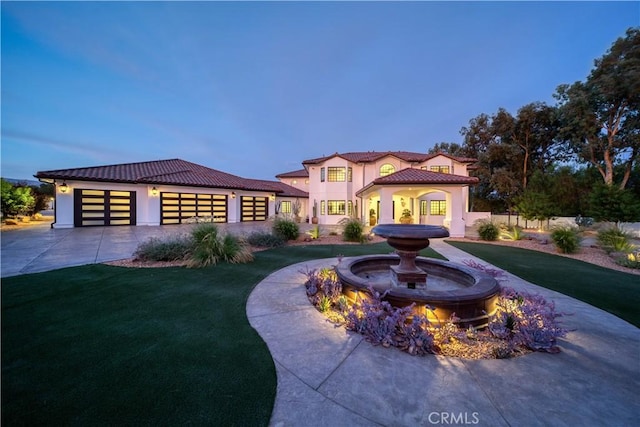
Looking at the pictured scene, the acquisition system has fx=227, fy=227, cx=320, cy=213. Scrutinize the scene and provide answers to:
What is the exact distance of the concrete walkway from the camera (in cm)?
192

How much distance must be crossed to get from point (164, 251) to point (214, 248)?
156 centimetres

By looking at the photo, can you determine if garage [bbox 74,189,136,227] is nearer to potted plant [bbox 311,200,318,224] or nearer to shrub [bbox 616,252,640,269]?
potted plant [bbox 311,200,318,224]

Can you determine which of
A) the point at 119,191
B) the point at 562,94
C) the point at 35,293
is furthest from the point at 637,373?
the point at 562,94

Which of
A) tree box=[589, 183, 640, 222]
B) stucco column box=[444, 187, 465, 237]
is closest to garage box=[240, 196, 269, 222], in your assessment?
stucco column box=[444, 187, 465, 237]

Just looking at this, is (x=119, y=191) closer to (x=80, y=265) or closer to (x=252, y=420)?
(x=80, y=265)

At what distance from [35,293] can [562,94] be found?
33.6 metres

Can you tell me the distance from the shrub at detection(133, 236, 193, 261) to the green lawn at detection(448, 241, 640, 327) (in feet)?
32.7

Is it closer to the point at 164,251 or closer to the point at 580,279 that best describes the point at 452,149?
the point at 580,279

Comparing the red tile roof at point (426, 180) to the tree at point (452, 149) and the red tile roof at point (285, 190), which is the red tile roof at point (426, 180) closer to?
the red tile roof at point (285, 190)

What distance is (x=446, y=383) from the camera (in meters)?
2.33

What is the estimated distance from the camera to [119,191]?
16.0 metres

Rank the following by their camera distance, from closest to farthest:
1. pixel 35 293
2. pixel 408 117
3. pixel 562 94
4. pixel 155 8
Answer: pixel 35 293 → pixel 155 8 → pixel 562 94 → pixel 408 117

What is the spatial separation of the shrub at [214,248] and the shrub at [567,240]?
41.2 ft

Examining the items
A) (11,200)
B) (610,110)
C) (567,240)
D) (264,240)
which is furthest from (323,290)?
(610,110)
